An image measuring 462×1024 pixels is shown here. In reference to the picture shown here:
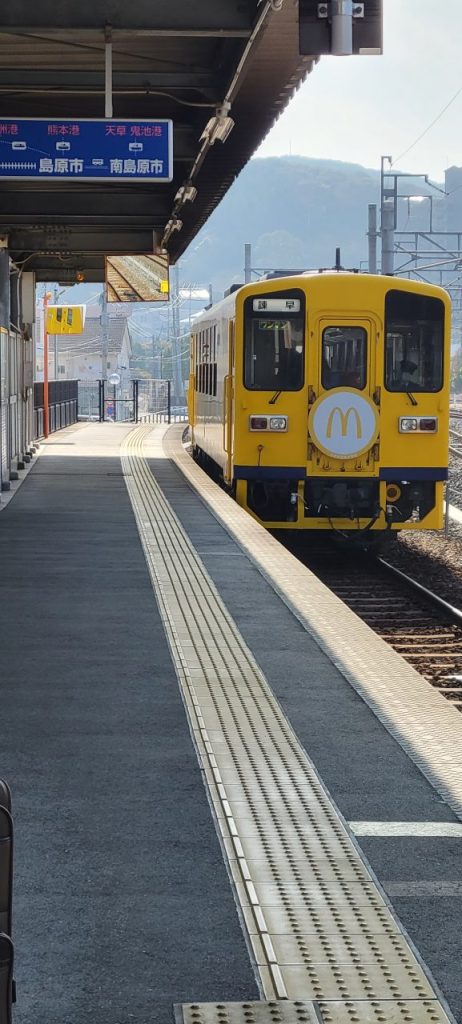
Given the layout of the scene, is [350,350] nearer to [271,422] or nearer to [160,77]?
[271,422]

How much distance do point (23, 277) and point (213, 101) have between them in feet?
37.7

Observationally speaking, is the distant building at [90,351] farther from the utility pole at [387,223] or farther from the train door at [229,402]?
the train door at [229,402]

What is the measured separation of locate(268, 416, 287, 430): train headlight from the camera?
13.9m

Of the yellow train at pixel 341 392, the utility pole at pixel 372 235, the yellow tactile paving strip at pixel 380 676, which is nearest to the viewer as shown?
the yellow tactile paving strip at pixel 380 676

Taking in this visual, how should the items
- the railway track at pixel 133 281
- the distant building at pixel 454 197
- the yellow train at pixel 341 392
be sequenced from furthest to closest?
the distant building at pixel 454 197
the railway track at pixel 133 281
the yellow train at pixel 341 392

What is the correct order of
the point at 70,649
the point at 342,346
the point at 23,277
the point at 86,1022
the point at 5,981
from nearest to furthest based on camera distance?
the point at 5,981, the point at 86,1022, the point at 70,649, the point at 342,346, the point at 23,277

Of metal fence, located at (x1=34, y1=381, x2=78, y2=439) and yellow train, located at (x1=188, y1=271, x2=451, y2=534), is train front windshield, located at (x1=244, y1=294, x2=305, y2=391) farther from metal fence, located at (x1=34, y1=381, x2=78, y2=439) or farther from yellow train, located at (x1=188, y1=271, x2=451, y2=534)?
metal fence, located at (x1=34, y1=381, x2=78, y2=439)

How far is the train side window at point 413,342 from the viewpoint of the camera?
13.8 m

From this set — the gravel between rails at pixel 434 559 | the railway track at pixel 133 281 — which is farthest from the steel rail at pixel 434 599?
the railway track at pixel 133 281

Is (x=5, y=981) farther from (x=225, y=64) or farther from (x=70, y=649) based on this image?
(x=225, y=64)

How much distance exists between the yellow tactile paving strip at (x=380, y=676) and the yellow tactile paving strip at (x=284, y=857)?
1.49 ft

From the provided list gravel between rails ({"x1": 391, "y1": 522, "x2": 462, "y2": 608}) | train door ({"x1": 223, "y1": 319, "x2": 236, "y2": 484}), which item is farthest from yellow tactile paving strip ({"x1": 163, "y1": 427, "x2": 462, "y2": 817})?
train door ({"x1": 223, "y1": 319, "x2": 236, "y2": 484})

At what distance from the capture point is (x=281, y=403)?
1394 centimetres

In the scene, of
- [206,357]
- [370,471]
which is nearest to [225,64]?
[370,471]
